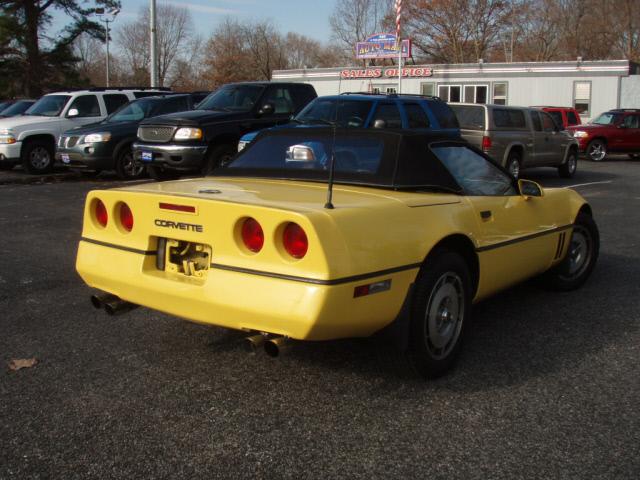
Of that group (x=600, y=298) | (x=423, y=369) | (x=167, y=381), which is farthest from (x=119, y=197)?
(x=600, y=298)

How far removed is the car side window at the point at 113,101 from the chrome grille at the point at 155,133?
363 centimetres

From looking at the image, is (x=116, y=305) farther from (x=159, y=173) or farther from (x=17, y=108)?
(x=17, y=108)

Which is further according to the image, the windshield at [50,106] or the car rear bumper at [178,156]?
the windshield at [50,106]

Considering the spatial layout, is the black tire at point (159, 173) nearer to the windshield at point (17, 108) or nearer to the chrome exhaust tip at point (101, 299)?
the windshield at point (17, 108)

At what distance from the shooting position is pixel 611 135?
885 inches

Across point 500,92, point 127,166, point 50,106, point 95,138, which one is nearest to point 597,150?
point 500,92

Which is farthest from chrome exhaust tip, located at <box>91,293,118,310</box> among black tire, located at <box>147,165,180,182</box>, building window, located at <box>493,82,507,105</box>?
building window, located at <box>493,82,507,105</box>

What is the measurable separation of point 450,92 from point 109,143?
23139 mm

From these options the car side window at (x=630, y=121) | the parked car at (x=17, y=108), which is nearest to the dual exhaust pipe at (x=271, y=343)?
the parked car at (x=17, y=108)

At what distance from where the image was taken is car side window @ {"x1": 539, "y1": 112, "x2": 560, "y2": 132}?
1608 centimetres

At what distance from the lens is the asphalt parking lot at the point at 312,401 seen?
2998 millimetres

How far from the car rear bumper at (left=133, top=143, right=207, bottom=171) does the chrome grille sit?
143 mm

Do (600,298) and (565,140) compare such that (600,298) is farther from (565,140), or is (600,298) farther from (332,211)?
(565,140)

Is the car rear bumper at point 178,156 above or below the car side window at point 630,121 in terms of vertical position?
below
